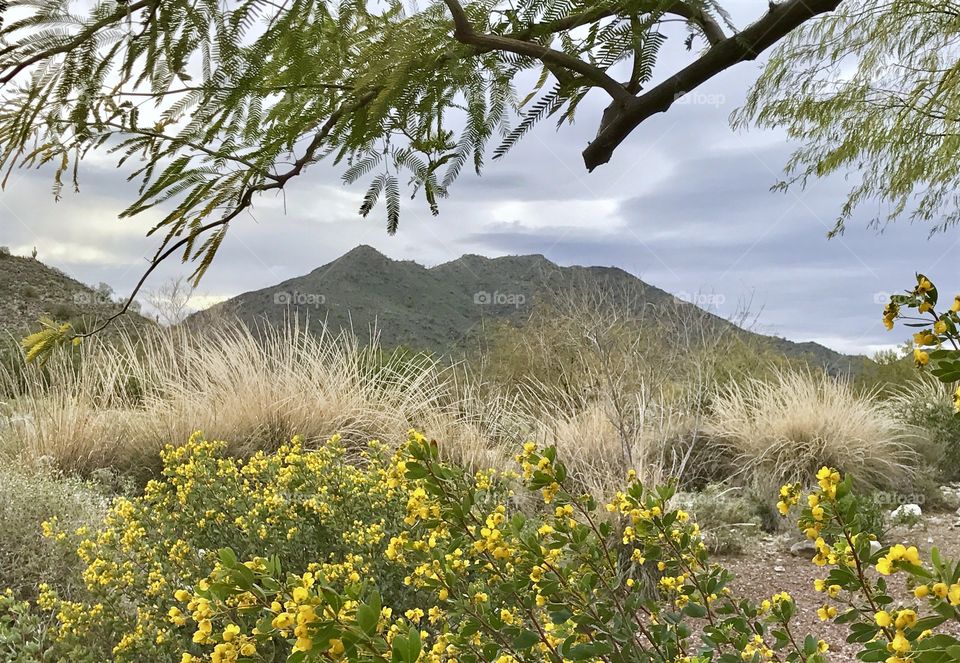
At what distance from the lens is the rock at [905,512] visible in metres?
4.76

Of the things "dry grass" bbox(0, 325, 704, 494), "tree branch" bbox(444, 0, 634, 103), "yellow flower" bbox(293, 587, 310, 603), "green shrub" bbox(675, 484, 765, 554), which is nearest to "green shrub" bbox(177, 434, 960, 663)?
"yellow flower" bbox(293, 587, 310, 603)

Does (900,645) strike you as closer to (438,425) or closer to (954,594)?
(954,594)

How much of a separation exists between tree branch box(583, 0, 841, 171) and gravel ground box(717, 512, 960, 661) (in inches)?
97.3

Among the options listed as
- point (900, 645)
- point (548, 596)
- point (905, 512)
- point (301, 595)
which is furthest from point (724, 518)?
point (301, 595)

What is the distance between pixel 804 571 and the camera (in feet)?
14.0

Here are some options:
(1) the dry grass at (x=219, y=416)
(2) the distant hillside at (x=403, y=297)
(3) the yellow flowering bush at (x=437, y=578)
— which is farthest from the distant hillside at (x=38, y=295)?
(3) the yellow flowering bush at (x=437, y=578)

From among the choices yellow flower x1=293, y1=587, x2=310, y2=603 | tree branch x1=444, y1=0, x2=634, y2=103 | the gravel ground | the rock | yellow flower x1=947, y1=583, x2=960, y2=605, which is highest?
tree branch x1=444, y1=0, x2=634, y2=103

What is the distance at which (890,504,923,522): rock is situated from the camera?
476 cm

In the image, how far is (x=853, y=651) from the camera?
3.22 metres

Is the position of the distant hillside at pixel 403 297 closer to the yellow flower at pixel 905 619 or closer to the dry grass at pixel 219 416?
the dry grass at pixel 219 416

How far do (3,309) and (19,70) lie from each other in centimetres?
1876

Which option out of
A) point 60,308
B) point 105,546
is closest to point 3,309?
point 60,308

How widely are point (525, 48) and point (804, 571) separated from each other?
146 inches

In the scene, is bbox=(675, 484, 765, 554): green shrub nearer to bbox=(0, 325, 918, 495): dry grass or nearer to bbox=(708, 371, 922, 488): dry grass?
bbox=(0, 325, 918, 495): dry grass
